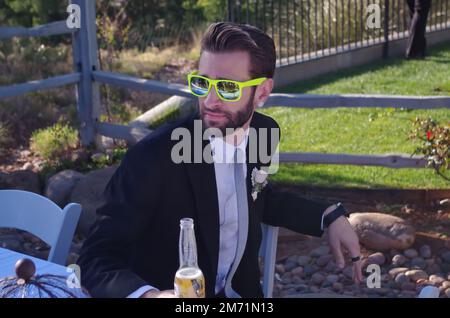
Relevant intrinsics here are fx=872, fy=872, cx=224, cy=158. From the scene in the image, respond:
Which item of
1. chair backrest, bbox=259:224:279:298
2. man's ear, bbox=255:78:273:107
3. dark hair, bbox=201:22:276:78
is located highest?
dark hair, bbox=201:22:276:78

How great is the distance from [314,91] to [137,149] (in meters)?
6.96

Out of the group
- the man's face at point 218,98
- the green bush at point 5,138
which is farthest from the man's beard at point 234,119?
the green bush at point 5,138

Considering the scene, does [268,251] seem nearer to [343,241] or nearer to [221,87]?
[343,241]

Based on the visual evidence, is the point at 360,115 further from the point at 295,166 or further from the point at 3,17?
the point at 3,17

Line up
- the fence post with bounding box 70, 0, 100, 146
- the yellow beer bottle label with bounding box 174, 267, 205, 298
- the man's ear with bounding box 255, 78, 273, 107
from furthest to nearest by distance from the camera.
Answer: the fence post with bounding box 70, 0, 100, 146, the man's ear with bounding box 255, 78, 273, 107, the yellow beer bottle label with bounding box 174, 267, 205, 298

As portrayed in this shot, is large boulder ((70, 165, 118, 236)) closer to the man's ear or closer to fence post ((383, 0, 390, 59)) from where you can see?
the man's ear

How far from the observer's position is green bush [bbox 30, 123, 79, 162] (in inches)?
275

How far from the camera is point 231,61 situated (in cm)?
255

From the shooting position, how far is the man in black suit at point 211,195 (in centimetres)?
247

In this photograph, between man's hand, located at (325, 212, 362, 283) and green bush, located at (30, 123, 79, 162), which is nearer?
man's hand, located at (325, 212, 362, 283)

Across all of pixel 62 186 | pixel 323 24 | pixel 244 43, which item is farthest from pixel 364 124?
pixel 244 43

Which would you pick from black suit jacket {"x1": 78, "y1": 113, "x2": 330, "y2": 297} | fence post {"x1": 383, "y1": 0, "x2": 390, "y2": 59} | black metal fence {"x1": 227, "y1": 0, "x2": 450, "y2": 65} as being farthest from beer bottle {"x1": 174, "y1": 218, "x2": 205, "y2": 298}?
fence post {"x1": 383, "y1": 0, "x2": 390, "y2": 59}

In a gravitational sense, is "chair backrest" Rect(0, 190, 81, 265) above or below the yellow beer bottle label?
below
